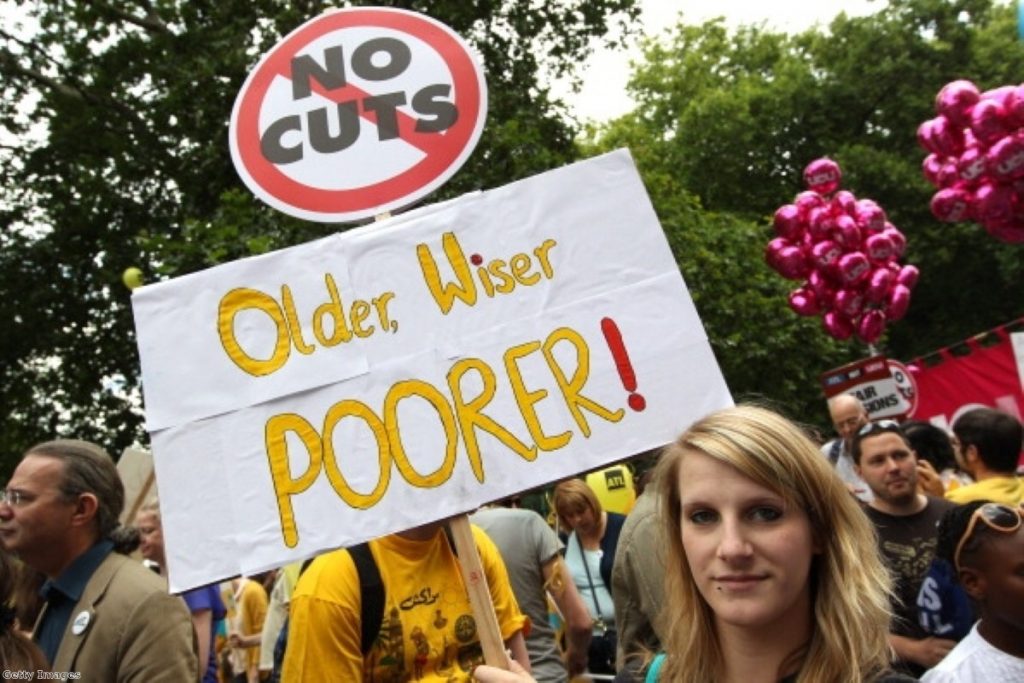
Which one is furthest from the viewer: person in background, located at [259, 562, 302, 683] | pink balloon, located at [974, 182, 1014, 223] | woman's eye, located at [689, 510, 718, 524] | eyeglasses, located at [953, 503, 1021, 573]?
pink balloon, located at [974, 182, 1014, 223]

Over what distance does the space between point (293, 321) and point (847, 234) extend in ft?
33.6

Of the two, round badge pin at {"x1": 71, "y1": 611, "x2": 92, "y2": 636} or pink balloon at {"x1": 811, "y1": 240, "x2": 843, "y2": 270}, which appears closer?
round badge pin at {"x1": 71, "y1": 611, "x2": 92, "y2": 636}

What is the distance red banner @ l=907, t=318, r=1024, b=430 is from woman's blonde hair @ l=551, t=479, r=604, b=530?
540cm

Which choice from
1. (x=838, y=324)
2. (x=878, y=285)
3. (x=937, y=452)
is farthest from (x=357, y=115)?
(x=838, y=324)

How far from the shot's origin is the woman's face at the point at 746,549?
6.69ft

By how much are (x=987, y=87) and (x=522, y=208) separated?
98.4ft

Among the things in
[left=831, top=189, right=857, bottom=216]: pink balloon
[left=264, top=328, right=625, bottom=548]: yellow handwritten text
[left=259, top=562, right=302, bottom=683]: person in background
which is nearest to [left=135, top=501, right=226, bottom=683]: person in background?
[left=259, top=562, right=302, bottom=683]: person in background

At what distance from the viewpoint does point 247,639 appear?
32.2 feet

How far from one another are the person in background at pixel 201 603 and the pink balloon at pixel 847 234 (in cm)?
760

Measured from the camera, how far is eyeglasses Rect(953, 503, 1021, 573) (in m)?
3.17

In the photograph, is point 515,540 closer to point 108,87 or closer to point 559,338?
point 559,338

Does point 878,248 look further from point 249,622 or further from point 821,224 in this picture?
point 249,622

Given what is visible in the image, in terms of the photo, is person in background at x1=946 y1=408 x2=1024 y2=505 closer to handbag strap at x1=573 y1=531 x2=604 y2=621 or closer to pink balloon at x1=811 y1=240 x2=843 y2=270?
handbag strap at x1=573 y1=531 x2=604 y2=621

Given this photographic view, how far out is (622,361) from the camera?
292cm
